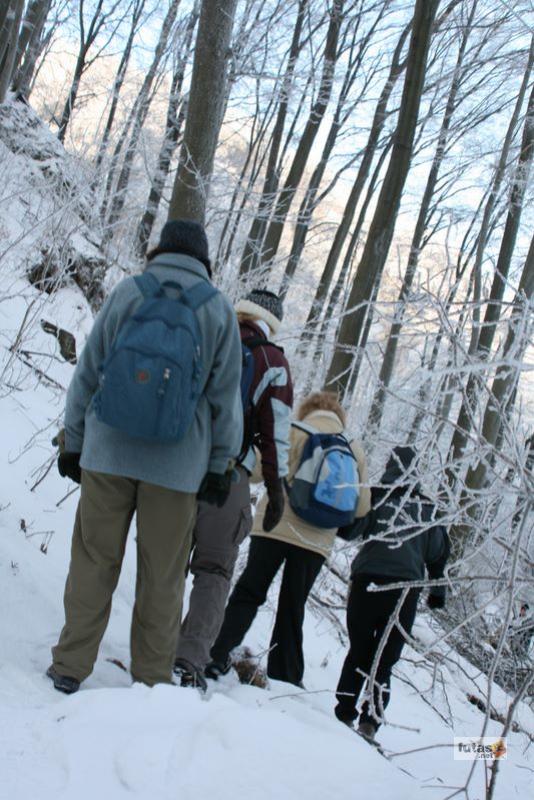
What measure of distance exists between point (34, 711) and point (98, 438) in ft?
2.87

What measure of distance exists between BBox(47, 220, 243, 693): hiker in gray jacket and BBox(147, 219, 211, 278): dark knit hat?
1 centimetres

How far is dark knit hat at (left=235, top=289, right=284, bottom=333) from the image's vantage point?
304 cm

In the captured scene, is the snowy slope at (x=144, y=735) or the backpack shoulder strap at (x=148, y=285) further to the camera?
the backpack shoulder strap at (x=148, y=285)

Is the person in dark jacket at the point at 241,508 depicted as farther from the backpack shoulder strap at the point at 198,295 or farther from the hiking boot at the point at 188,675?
the backpack shoulder strap at the point at 198,295

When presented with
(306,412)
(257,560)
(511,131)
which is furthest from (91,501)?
(511,131)

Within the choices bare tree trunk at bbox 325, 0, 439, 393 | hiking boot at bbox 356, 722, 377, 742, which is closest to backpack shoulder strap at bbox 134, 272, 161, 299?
hiking boot at bbox 356, 722, 377, 742

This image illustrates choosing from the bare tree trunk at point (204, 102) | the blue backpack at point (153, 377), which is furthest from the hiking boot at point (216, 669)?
the bare tree trunk at point (204, 102)

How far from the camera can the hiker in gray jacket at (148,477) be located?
2246 millimetres

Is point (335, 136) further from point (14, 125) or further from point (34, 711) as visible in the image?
point (34, 711)

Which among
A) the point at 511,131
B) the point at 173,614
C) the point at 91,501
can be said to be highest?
the point at 511,131

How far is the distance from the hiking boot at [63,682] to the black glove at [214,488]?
76cm

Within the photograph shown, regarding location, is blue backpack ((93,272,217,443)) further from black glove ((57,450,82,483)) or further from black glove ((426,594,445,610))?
black glove ((426,594,445,610))

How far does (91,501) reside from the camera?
7.57ft

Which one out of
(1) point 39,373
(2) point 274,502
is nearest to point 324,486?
(2) point 274,502
